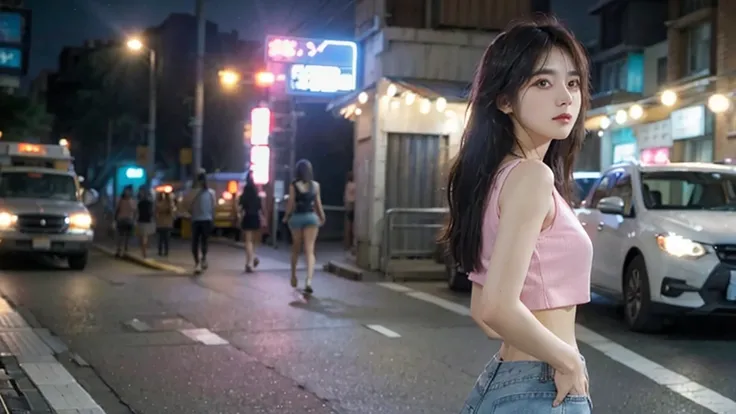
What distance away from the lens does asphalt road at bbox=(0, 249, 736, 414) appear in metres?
6.79

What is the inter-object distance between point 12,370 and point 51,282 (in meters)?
7.47

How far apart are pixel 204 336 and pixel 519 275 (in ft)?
24.2

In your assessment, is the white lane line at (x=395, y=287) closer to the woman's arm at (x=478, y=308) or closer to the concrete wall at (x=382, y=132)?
the concrete wall at (x=382, y=132)

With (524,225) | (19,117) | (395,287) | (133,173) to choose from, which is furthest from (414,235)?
(133,173)

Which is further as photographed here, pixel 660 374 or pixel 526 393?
pixel 660 374

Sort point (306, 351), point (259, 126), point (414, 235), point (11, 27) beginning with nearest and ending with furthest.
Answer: point (306, 351) < point (11, 27) < point (414, 235) < point (259, 126)

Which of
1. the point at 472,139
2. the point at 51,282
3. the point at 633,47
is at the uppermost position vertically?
the point at 633,47

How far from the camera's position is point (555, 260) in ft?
8.12

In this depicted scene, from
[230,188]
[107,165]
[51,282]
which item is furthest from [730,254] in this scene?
[107,165]

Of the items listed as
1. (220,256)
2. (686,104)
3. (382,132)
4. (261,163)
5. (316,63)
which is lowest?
(220,256)

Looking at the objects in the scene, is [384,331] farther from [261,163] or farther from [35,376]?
[261,163]

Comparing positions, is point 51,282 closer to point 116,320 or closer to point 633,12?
point 116,320

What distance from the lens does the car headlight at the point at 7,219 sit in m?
16.7

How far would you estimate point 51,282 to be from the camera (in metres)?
14.6
